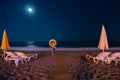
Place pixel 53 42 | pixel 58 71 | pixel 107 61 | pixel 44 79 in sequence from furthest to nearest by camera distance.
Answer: pixel 53 42, pixel 107 61, pixel 58 71, pixel 44 79

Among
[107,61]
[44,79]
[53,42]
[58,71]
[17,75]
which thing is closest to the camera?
[44,79]

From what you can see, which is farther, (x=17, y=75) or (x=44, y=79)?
(x=17, y=75)

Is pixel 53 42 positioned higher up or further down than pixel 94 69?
higher up

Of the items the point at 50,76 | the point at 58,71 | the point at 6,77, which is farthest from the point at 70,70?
the point at 6,77

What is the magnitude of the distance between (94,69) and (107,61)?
164 centimetres

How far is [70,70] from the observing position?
9711mm

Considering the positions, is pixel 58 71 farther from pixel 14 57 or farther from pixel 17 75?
pixel 14 57

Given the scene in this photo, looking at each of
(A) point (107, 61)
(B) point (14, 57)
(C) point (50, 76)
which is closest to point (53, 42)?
(B) point (14, 57)

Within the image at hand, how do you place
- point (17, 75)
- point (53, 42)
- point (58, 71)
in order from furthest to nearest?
point (53, 42) → point (58, 71) → point (17, 75)

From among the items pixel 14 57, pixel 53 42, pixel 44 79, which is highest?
pixel 53 42

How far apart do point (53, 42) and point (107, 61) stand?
4315mm

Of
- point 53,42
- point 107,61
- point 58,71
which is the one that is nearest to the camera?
point 58,71

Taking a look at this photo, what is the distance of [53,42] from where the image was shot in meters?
14.2

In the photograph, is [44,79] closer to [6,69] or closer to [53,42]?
[6,69]
